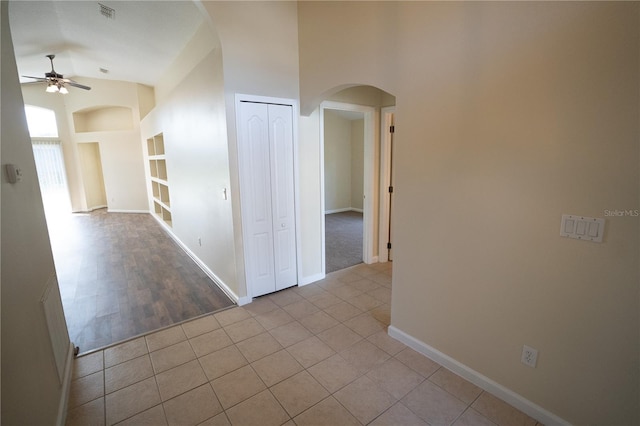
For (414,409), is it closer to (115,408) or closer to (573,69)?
(115,408)

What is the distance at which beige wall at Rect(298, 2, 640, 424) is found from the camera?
4.53 feet

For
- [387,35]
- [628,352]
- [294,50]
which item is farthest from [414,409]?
[294,50]

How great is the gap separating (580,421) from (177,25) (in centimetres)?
527

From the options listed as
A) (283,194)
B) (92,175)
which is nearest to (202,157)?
(283,194)

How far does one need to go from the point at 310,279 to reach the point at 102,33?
461cm

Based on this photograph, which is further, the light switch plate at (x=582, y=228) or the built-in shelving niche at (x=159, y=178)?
the built-in shelving niche at (x=159, y=178)

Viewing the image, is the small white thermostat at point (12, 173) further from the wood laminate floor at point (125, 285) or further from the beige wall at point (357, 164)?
the beige wall at point (357, 164)

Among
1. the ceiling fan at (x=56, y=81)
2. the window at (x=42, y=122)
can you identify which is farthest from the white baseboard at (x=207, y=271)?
the window at (x=42, y=122)

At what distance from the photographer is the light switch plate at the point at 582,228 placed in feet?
4.70

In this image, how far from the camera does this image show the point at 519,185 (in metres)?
1.70

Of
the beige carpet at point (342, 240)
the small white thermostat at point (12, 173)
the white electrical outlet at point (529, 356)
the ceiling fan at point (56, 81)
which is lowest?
the beige carpet at point (342, 240)

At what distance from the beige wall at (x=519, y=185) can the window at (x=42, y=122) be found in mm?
9416

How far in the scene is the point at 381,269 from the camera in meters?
4.17

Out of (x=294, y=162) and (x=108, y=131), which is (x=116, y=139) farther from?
(x=294, y=162)
